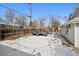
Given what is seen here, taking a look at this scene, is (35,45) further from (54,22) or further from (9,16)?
(9,16)

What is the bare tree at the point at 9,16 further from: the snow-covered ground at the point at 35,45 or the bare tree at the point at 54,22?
the bare tree at the point at 54,22

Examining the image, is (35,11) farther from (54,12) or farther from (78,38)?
(78,38)

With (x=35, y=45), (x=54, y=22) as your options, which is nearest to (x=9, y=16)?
(x=35, y=45)

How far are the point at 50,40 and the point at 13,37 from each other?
86 centimetres

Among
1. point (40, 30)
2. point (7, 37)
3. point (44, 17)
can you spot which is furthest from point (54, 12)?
point (7, 37)

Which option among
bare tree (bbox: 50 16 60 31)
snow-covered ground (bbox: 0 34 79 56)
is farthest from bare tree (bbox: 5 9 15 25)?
bare tree (bbox: 50 16 60 31)

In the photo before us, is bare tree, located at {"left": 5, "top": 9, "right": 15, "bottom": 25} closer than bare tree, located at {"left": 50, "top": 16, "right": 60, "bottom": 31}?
Yes

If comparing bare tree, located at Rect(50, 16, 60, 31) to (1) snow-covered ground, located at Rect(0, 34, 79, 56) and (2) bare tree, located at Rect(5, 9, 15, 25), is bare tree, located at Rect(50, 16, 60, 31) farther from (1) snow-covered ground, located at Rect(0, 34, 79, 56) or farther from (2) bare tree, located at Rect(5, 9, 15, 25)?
(2) bare tree, located at Rect(5, 9, 15, 25)

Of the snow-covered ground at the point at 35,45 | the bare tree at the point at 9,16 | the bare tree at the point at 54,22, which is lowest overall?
the snow-covered ground at the point at 35,45

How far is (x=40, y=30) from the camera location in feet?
10.3

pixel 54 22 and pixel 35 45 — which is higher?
pixel 54 22

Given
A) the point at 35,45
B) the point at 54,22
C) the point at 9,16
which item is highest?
the point at 9,16

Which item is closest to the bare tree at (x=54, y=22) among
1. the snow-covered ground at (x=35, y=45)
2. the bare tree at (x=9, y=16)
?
the snow-covered ground at (x=35, y=45)

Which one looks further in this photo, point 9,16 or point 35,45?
point 35,45
